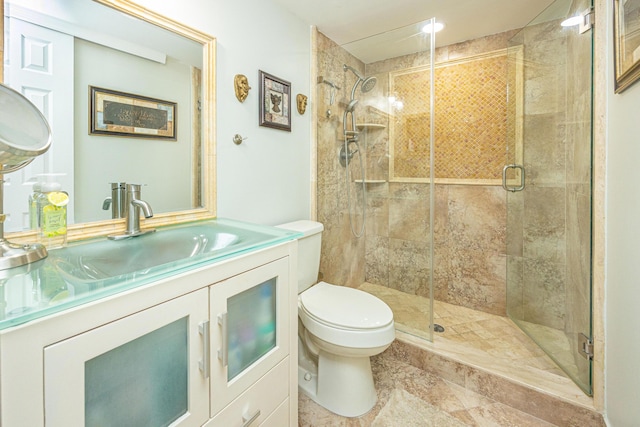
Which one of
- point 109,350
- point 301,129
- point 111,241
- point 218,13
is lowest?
point 109,350

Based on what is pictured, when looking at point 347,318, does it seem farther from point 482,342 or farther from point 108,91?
point 108,91

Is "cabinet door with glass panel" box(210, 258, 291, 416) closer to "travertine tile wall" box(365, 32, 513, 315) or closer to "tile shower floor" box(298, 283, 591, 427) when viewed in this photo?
"tile shower floor" box(298, 283, 591, 427)

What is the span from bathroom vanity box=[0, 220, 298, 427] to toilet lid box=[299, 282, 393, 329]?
315 millimetres

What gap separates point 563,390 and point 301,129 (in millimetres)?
2045

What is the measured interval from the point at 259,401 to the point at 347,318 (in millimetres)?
553

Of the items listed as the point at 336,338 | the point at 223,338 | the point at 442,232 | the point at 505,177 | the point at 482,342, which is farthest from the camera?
the point at 442,232

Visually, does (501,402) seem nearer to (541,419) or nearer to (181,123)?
(541,419)

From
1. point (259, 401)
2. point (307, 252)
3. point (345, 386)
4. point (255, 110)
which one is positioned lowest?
point (345, 386)

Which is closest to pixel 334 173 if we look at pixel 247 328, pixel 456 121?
pixel 456 121

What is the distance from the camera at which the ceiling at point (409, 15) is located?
1826 millimetres

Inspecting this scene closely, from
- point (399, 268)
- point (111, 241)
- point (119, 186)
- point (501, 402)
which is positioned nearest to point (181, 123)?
point (119, 186)

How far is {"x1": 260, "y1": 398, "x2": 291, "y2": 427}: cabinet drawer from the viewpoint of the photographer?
105 cm

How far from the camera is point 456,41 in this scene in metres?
2.37

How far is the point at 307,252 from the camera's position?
5.58 ft
